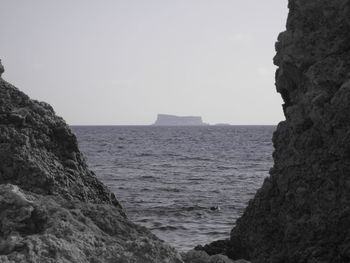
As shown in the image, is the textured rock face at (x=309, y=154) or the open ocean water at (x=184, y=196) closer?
the textured rock face at (x=309, y=154)

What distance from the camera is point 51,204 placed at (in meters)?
4.22

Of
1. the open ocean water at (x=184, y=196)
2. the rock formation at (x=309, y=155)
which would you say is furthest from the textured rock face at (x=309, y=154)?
the open ocean water at (x=184, y=196)

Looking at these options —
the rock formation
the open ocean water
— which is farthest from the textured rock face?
the open ocean water

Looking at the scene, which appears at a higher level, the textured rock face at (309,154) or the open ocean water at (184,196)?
the textured rock face at (309,154)

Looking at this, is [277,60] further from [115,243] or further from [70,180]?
[115,243]

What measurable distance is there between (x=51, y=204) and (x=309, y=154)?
333 cm

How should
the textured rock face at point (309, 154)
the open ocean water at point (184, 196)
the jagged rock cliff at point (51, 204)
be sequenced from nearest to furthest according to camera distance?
1. the jagged rock cliff at point (51, 204)
2. the textured rock face at point (309, 154)
3. the open ocean water at point (184, 196)

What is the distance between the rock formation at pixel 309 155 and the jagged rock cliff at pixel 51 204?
2.11m

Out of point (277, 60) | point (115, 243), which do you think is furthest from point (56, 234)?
point (277, 60)

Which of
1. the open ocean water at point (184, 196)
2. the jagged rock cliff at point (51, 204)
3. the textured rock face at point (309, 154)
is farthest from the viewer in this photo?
the open ocean water at point (184, 196)

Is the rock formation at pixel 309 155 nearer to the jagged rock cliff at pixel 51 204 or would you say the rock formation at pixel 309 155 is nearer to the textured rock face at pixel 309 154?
the textured rock face at pixel 309 154

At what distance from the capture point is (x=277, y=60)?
7461 mm

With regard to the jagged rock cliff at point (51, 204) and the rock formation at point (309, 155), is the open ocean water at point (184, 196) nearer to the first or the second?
the rock formation at point (309, 155)

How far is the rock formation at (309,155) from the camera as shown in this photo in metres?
5.77
